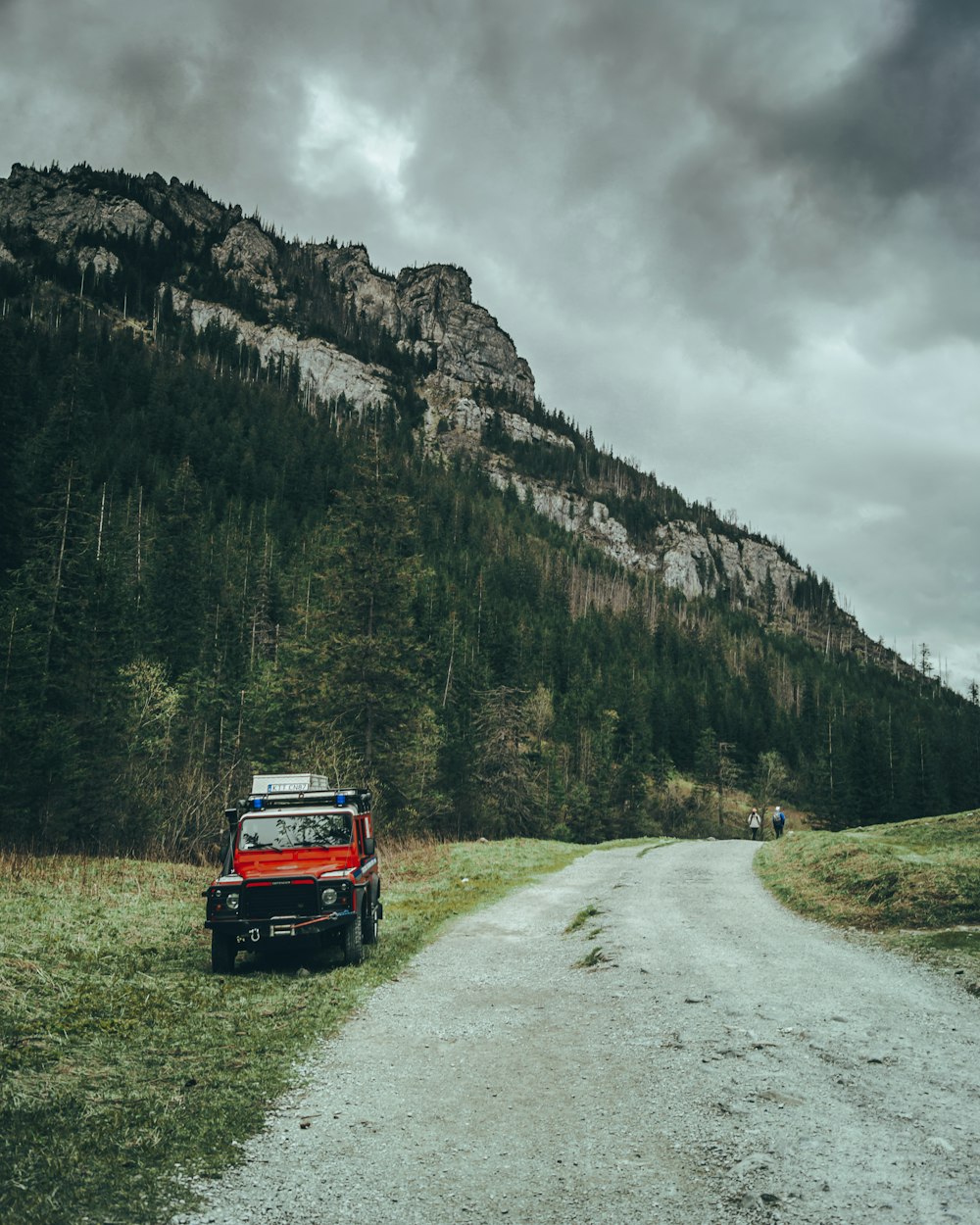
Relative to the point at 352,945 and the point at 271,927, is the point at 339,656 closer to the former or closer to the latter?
the point at 352,945

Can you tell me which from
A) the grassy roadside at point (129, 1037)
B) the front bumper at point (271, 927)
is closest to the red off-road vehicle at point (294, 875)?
the front bumper at point (271, 927)

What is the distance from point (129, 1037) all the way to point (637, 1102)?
5325 millimetres

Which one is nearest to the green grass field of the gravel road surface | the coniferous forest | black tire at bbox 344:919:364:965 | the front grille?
black tire at bbox 344:919:364:965

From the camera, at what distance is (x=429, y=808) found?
45156mm

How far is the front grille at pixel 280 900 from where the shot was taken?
11.9m

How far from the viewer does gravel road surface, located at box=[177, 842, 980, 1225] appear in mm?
4625

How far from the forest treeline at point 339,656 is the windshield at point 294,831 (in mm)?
17652

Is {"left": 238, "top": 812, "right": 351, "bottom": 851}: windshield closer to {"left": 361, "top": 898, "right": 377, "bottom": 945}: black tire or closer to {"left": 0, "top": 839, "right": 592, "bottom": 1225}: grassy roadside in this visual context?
Result: {"left": 361, "top": 898, "right": 377, "bottom": 945}: black tire

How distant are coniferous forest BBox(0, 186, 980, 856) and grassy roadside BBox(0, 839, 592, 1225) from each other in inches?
653

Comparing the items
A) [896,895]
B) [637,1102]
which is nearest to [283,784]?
[637,1102]

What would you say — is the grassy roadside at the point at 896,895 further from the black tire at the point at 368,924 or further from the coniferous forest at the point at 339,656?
the coniferous forest at the point at 339,656

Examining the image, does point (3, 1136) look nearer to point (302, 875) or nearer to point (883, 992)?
point (302, 875)

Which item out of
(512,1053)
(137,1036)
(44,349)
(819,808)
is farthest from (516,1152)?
(44,349)

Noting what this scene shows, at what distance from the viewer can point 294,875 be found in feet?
40.2
